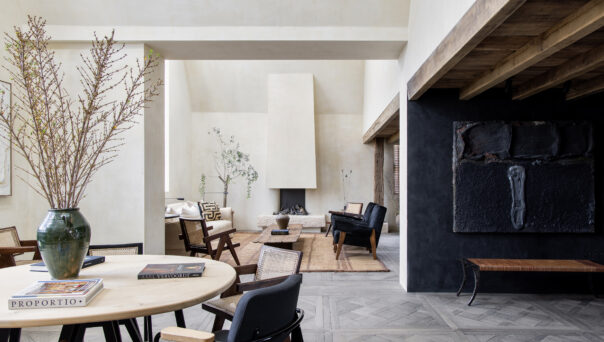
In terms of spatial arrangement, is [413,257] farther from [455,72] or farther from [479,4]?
[479,4]

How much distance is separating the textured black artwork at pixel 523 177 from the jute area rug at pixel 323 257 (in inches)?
68.3

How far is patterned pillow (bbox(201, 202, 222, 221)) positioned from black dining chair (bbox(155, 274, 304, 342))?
6998 millimetres

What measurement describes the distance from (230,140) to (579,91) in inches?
294

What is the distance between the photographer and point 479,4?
2215 millimetres

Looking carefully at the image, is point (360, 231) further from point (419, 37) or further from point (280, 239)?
point (419, 37)

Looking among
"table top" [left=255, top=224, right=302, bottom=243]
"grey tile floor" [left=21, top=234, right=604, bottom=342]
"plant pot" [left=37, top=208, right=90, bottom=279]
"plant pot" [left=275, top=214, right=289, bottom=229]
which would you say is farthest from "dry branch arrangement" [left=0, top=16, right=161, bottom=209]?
"plant pot" [left=275, top=214, right=289, bottom=229]

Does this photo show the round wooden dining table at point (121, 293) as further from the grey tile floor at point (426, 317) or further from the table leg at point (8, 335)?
the grey tile floor at point (426, 317)

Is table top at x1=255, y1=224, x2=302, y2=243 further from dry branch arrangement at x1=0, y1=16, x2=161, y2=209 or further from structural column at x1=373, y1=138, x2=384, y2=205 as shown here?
structural column at x1=373, y1=138, x2=384, y2=205

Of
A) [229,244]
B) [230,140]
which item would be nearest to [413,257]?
[229,244]

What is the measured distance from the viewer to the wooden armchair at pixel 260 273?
2.22m

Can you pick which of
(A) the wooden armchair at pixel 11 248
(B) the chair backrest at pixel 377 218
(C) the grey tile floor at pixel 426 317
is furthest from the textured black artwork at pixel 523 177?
(A) the wooden armchair at pixel 11 248

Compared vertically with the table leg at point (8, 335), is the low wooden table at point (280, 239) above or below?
below

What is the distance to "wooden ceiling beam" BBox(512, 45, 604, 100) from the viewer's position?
269 cm

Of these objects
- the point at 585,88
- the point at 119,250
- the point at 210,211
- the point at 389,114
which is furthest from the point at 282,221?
the point at 585,88
